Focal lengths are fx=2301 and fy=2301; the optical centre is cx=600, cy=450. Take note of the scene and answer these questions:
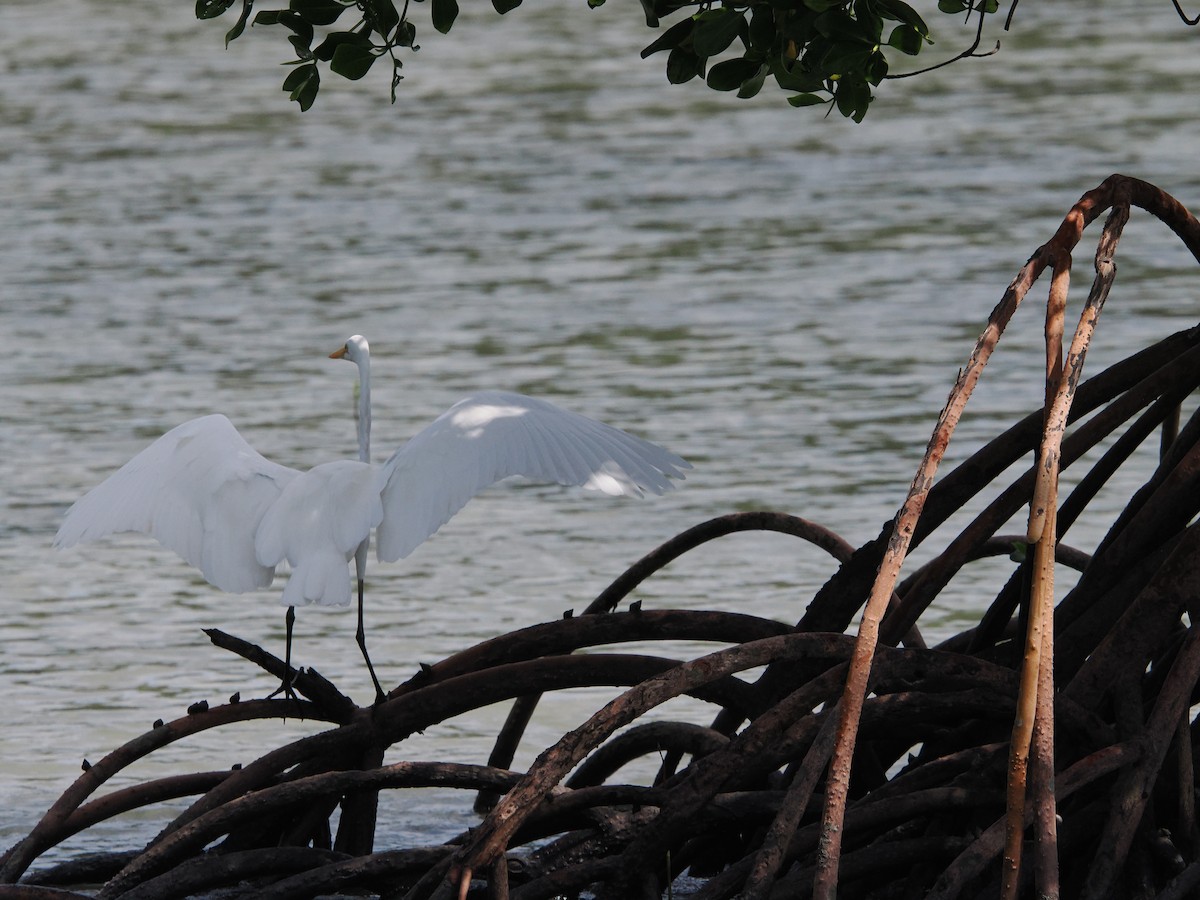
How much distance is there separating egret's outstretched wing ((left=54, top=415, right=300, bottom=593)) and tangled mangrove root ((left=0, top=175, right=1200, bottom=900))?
1.65ft

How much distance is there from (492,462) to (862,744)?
118 cm

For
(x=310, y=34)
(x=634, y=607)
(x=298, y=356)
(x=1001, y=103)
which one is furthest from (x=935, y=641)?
(x=1001, y=103)

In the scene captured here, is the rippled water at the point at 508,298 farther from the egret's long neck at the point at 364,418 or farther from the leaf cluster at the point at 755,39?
the leaf cluster at the point at 755,39

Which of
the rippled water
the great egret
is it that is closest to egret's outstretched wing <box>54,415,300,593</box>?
the great egret

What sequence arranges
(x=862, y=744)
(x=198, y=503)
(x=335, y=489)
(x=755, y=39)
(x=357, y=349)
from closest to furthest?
(x=755, y=39), (x=862, y=744), (x=335, y=489), (x=198, y=503), (x=357, y=349)

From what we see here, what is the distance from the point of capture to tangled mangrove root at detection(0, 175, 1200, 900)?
370 cm

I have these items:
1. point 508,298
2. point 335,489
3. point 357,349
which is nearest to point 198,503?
point 335,489

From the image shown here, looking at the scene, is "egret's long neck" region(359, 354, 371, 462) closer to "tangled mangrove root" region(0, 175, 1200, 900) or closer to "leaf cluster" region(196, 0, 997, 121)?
"tangled mangrove root" region(0, 175, 1200, 900)

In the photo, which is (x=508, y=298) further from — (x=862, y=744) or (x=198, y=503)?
(x=862, y=744)

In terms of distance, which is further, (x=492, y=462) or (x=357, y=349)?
(x=357, y=349)

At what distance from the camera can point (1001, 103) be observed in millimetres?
20234

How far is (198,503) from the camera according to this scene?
17.8ft

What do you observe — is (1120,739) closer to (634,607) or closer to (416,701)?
(634,607)

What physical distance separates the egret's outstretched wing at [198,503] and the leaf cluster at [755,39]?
1.30 m
